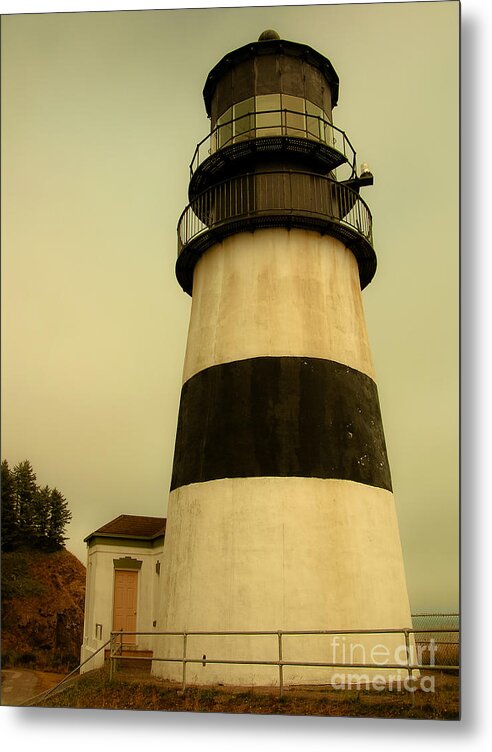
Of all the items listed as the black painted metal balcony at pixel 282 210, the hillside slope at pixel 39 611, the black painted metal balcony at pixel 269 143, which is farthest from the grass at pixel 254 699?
the black painted metal balcony at pixel 269 143

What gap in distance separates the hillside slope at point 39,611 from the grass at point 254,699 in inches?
22.6

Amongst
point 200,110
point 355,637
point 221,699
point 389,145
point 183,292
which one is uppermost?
point 200,110

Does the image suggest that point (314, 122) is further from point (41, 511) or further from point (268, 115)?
point (41, 511)

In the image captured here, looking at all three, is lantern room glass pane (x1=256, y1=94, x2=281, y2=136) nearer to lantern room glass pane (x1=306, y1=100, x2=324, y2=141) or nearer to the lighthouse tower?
the lighthouse tower

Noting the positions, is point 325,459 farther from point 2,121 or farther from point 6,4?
point 6,4

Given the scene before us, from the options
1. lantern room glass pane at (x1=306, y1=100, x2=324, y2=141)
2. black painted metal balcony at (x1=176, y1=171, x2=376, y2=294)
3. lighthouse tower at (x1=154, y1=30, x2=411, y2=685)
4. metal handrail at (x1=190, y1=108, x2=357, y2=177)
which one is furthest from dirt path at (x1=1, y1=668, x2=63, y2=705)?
lantern room glass pane at (x1=306, y1=100, x2=324, y2=141)

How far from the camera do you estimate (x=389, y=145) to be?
7379mm

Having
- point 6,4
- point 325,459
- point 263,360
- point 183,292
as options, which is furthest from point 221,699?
point 6,4

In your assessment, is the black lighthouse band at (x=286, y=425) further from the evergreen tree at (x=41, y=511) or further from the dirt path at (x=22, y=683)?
the dirt path at (x=22, y=683)

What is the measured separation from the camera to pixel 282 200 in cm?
786

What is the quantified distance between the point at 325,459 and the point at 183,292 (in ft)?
9.07

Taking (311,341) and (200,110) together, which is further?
(200,110)

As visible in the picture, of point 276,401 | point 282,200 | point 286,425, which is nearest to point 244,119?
point 282,200

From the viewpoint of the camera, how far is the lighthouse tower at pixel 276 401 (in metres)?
6.78
